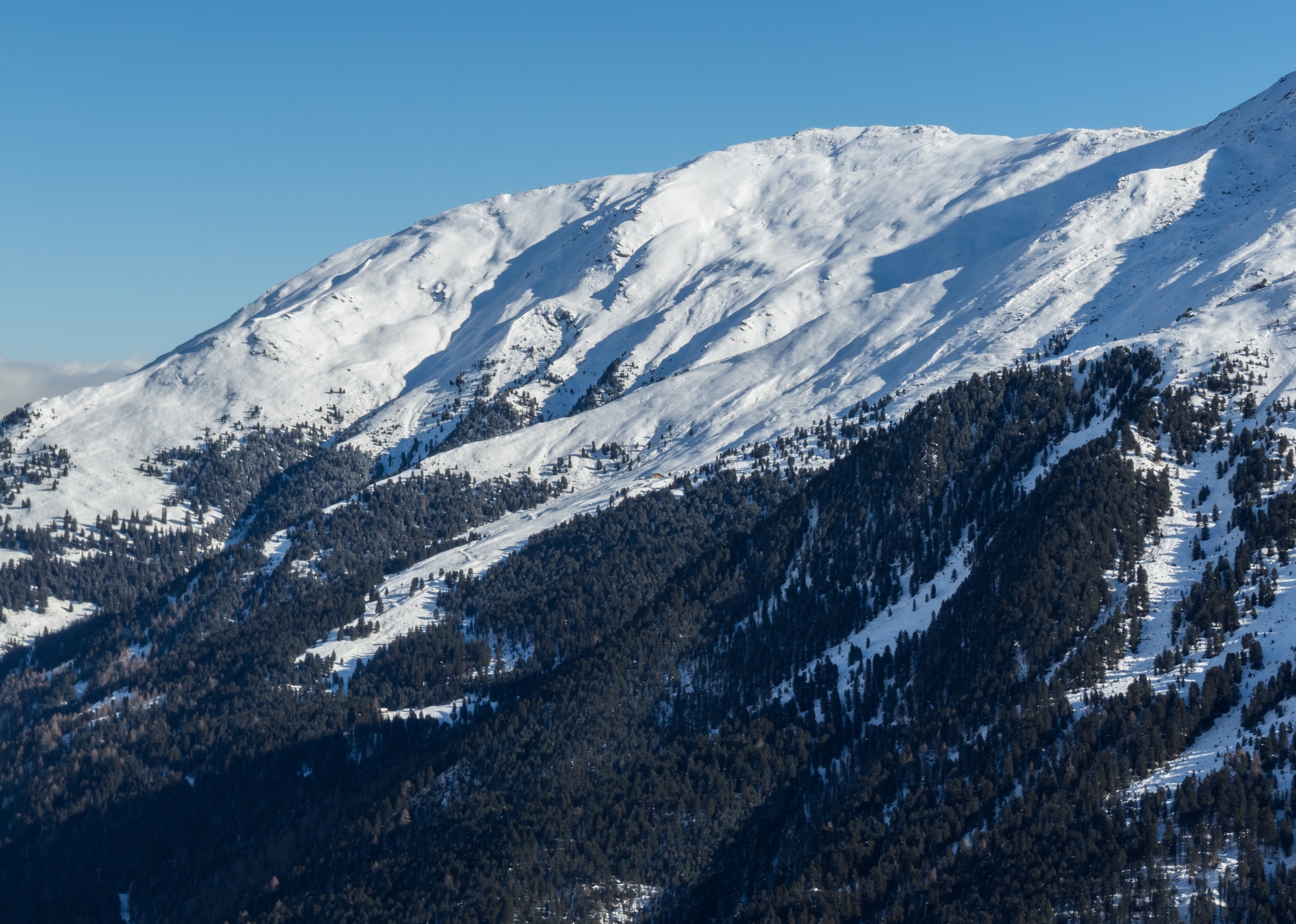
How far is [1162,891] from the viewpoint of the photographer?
12300 cm

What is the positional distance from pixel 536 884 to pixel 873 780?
161 feet

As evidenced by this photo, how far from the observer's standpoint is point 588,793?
192 m

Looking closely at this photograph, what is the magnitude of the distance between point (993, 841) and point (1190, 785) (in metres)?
22.2

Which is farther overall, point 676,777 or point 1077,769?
point 676,777

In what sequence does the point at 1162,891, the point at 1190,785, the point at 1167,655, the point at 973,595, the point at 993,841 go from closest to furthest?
the point at 1162,891 → the point at 1190,785 → the point at 993,841 → the point at 1167,655 → the point at 973,595

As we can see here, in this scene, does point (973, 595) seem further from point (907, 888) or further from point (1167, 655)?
point (907, 888)

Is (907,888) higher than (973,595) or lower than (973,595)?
lower

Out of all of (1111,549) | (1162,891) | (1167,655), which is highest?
(1111,549)

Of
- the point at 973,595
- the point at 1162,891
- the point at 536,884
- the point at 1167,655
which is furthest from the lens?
the point at 973,595

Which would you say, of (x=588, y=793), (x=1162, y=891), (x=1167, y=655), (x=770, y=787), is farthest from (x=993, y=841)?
(x=588, y=793)

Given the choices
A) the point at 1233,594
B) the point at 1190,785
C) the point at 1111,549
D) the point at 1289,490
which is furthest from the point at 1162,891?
the point at 1289,490

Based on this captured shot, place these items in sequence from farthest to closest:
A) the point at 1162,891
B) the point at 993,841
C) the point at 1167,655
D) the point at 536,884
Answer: the point at 536,884
the point at 1167,655
the point at 993,841
the point at 1162,891

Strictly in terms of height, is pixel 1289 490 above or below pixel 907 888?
above

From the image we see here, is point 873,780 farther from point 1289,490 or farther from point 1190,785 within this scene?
point 1289,490
